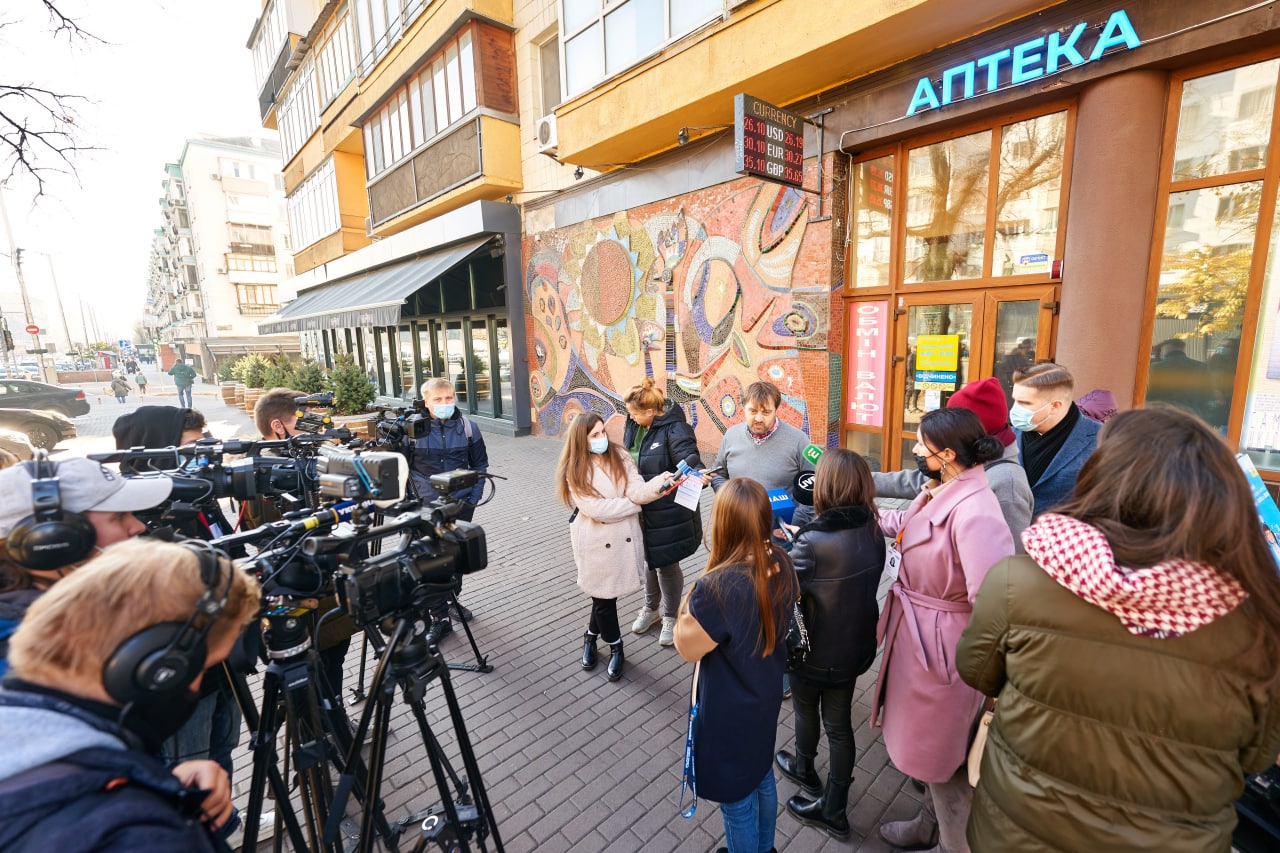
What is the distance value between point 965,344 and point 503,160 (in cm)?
882

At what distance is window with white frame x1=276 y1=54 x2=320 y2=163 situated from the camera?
59.2ft

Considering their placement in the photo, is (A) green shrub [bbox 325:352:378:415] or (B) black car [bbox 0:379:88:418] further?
(B) black car [bbox 0:379:88:418]

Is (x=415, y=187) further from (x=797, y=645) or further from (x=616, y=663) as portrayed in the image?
(x=797, y=645)

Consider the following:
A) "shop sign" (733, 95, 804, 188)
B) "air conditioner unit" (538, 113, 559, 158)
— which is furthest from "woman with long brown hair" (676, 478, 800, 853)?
"air conditioner unit" (538, 113, 559, 158)

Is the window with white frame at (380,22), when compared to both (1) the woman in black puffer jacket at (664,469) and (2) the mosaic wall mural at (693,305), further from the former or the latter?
(1) the woman in black puffer jacket at (664,469)

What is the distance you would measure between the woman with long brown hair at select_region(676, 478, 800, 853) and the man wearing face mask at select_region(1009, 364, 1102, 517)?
1.96 m

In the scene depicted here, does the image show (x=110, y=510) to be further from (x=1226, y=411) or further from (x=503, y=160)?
(x=503, y=160)

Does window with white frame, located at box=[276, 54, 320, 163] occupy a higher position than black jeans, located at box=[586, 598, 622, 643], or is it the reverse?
window with white frame, located at box=[276, 54, 320, 163]

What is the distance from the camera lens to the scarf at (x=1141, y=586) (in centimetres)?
121

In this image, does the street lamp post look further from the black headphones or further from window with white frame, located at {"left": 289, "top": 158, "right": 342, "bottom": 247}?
the black headphones

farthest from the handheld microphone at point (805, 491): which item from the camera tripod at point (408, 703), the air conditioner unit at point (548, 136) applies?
the air conditioner unit at point (548, 136)

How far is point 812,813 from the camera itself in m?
2.60

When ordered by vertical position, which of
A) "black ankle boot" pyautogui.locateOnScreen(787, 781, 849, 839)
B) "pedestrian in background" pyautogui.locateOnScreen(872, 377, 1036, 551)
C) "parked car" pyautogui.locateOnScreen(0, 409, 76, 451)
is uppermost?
"pedestrian in background" pyautogui.locateOnScreen(872, 377, 1036, 551)

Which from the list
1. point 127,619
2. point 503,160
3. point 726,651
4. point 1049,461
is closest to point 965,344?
point 1049,461
